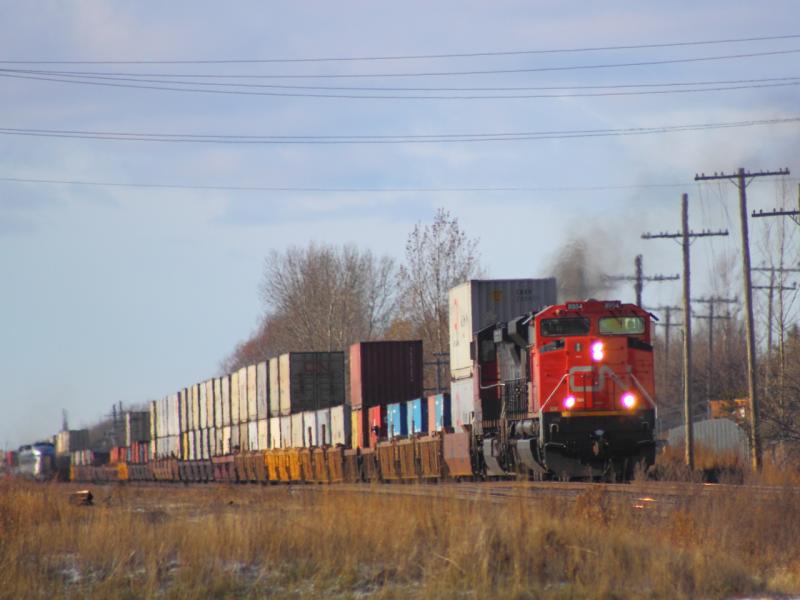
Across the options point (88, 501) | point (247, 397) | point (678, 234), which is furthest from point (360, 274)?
point (88, 501)

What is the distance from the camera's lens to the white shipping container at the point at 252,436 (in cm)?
4538

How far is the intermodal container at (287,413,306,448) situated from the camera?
3939 cm

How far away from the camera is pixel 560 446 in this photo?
2012 cm

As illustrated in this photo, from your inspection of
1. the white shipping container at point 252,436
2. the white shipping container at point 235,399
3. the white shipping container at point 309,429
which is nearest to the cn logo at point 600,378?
the white shipping container at point 309,429

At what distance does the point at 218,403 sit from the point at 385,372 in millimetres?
18747

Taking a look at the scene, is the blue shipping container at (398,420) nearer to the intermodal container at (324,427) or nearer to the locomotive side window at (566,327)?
the intermodal container at (324,427)

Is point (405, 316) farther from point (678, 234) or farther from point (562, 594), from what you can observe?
point (562, 594)

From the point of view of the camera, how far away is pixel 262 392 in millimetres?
43875

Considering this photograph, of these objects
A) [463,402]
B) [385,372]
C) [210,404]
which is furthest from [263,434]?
[463,402]

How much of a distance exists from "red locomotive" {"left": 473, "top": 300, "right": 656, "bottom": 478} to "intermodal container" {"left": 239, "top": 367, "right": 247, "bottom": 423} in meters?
27.1

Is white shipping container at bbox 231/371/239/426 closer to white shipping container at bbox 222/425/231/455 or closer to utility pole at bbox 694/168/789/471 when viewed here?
white shipping container at bbox 222/425/231/455

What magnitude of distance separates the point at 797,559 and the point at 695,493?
8.03ft

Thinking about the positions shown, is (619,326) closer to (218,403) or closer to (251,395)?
(251,395)

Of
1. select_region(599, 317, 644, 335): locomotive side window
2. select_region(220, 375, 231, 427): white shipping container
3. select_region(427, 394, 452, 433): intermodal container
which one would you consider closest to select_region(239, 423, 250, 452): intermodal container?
Answer: select_region(220, 375, 231, 427): white shipping container
